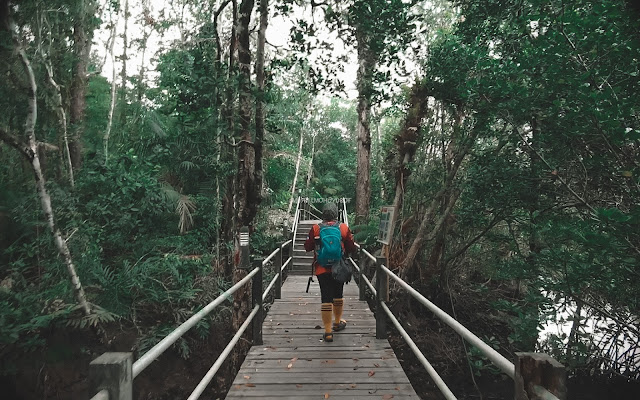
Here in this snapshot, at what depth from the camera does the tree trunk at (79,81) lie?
37.6ft

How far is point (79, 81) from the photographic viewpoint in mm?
12047

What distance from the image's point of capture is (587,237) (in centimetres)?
375

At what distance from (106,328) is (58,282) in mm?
1408

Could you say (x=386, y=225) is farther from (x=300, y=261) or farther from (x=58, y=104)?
(x=300, y=261)

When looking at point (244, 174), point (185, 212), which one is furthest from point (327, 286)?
point (185, 212)

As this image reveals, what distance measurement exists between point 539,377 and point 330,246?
3.35 meters

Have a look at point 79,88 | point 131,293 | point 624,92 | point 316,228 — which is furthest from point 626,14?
point 79,88

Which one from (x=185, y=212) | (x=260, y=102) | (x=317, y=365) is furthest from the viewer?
(x=185, y=212)

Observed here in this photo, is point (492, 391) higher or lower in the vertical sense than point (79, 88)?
lower

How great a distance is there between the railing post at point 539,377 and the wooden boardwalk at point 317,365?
1.98 m

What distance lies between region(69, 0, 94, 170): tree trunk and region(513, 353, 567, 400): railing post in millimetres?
12391

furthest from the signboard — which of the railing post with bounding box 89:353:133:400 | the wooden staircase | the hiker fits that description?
the wooden staircase

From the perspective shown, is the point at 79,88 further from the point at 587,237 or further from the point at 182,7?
the point at 587,237

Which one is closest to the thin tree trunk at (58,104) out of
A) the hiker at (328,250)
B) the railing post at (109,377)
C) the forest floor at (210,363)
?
the forest floor at (210,363)
